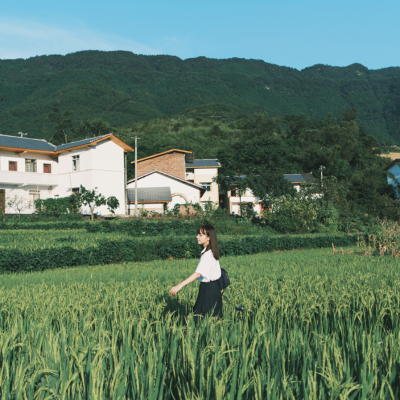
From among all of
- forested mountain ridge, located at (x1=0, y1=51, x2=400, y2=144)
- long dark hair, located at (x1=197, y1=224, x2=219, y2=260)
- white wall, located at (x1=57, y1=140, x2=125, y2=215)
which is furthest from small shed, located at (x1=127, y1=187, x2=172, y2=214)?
forested mountain ridge, located at (x1=0, y1=51, x2=400, y2=144)

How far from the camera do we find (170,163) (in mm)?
47656

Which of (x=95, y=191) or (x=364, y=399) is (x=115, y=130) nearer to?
(x=95, y=191)

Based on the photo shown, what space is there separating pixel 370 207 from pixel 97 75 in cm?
10653

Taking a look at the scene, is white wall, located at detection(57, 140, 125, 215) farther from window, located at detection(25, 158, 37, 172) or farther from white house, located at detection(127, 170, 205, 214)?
white house, located at detection(127, 170, 205, 214)

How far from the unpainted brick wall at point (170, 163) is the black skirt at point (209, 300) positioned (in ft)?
143

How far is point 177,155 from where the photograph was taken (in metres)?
47.9

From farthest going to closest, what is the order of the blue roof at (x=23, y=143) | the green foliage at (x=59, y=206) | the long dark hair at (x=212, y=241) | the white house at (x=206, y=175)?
the white house at (x=206, y=175) < the blue roof at (x=23, y=143) < the green foliage at (x=59, y=206) < the long dark hair at (x=212, y=241)

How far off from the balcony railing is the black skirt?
30629 millimetres

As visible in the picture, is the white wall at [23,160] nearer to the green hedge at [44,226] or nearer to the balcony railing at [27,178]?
the balcony railing at [27,178]

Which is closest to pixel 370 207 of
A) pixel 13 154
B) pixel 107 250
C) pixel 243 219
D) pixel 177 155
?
pixel 243 219

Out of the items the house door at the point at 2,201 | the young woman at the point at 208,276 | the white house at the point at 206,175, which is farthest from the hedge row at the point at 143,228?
the white house at the point at 206,175

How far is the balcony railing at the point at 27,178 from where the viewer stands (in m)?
30.7

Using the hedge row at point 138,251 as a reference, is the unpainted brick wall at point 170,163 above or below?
above

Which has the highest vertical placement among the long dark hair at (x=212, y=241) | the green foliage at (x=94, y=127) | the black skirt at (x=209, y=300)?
the green foliage at (x=94, y=127)
